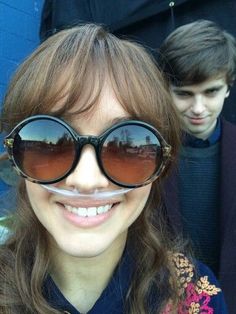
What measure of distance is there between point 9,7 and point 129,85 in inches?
80.3

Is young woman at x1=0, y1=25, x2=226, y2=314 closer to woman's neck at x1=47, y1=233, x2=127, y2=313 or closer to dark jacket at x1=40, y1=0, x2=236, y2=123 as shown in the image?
woman's neck at x1=47, y1=233, x2=127, y2=313

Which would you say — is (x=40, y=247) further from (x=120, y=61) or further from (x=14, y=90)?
(x=120, y=61)

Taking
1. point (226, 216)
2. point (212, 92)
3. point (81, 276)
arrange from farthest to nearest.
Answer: point (212, 92)
point (226, 216)
point (81, 276)

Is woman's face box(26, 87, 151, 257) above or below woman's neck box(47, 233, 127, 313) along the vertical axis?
above

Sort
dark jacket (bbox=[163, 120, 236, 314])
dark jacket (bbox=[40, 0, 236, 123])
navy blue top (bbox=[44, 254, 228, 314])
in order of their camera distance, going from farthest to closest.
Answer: dark jacket (bbox=[40, 0, 236, 123]) → dark jacket (bbox=[163, 120, 236, 314]) → navy blue top (bbox=[44, 254, 228, 314])

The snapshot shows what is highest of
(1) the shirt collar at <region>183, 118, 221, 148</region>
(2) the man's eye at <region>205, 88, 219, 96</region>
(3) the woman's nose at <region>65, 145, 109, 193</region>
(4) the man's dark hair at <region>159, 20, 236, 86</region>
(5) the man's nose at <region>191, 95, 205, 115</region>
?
(4) the man's dark hair at <region>159, 20, 236, 86</region>

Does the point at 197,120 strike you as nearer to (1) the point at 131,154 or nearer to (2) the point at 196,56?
(2) the point at 196,56

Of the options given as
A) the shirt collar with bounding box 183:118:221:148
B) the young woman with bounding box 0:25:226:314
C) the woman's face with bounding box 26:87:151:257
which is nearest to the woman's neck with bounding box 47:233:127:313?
the young woman with bounding box 0:25:226:314

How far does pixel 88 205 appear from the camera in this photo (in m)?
1.11

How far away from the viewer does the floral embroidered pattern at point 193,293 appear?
4.26 feet

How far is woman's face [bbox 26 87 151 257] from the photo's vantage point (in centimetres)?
104

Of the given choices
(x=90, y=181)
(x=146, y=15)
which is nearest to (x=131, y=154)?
(x=90, y=181)

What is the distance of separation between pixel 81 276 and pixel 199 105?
0.93 meters

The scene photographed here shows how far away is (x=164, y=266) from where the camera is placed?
1.35 metres
